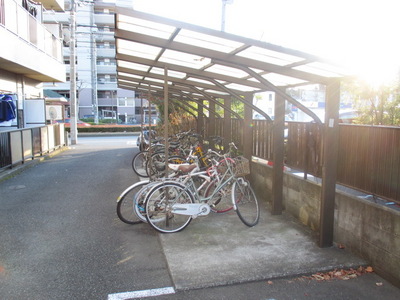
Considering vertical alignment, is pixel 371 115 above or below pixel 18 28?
below

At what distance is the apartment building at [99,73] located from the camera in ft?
152

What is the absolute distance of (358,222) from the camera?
387 centimetres

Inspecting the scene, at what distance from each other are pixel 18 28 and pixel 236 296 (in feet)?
40.0

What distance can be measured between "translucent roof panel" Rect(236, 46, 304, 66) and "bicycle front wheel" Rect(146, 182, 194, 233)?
Answer: 6.93 feet

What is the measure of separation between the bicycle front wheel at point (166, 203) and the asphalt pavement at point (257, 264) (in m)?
0.16

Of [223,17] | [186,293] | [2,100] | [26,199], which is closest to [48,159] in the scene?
[2,100]

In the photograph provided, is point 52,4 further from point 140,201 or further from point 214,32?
point 214,32

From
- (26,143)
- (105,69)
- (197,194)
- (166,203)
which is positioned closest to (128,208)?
(166,203)

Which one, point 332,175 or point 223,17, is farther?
point 223,17

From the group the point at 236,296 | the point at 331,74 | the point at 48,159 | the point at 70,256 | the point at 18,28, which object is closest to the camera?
the point at 236,296

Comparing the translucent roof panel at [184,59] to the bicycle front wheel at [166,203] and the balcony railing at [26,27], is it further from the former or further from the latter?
the balcony railing at [26,27]

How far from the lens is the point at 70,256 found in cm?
405

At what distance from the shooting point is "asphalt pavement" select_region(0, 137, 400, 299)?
3.22 meters

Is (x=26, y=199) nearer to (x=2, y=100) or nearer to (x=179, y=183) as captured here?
(x=179, y=183)
